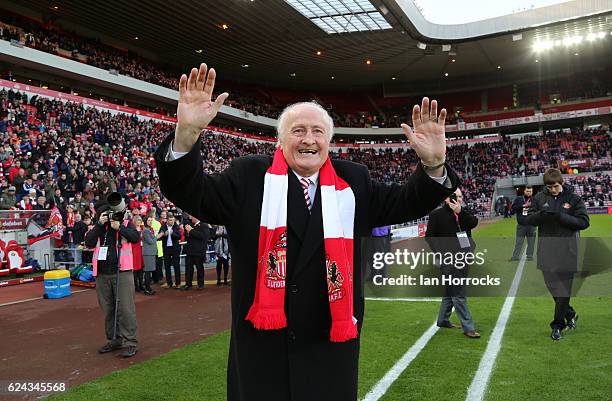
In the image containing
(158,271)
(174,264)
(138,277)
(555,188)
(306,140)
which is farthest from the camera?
(158,271)

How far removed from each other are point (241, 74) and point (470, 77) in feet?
80.9

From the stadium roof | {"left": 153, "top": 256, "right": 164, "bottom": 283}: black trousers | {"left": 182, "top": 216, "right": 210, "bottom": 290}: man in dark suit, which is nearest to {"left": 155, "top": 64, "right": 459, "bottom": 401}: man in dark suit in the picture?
{"left": 182, "top": 216, "right": 210, "bottom": 290}: man in dark suit

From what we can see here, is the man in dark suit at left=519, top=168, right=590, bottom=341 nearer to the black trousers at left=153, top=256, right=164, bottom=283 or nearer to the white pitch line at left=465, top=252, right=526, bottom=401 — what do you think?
the white pitch line at left=465, top=252, right=526, bottom=401

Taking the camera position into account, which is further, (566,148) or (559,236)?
(566,148)

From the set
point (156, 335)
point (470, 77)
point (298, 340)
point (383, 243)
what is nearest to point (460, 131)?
point (470, 77)

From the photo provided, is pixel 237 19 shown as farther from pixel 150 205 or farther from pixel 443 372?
pixel 443 372

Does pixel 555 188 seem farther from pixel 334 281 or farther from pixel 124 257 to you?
pixel 124 257

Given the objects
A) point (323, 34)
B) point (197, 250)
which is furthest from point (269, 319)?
point (323, 34)

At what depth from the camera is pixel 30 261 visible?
511 inches

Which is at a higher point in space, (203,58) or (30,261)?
(203,58)

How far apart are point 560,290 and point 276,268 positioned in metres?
5.21

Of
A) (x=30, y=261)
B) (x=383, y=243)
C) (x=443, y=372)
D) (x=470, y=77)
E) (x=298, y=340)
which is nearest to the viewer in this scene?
(x=298, y=340)

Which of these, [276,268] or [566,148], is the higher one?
[566,148]

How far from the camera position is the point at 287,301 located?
193cm
